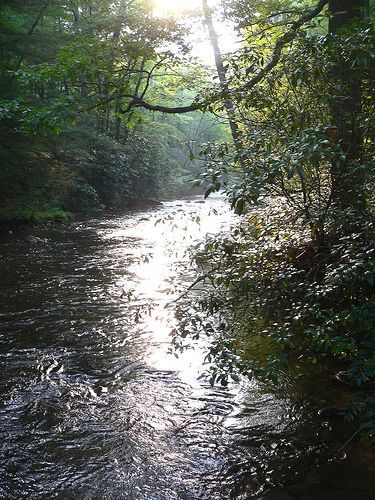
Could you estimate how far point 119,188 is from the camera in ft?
73.1

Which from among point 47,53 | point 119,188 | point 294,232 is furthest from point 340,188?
point 119,188

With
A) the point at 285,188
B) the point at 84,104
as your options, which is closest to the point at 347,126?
the point at 285,188

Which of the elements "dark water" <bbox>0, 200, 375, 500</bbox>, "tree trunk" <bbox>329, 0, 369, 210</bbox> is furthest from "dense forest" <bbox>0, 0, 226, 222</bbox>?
"dark water" <bbox>0, 200, 375, 500</bbox>

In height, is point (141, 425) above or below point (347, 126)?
below

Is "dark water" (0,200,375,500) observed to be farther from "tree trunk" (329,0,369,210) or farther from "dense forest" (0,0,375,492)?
"tree trunk" (329,0,369,210)

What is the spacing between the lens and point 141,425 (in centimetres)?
364

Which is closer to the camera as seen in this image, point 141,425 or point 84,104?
point 141,425

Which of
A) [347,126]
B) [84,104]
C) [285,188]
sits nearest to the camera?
[347,126]

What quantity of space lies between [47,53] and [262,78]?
1273cm

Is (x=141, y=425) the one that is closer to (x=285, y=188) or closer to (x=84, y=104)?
(x=285, y=188)

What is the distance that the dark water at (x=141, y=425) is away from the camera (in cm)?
290

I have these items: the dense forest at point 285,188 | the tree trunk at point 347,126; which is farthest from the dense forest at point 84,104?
the tree trunk at point 347,126

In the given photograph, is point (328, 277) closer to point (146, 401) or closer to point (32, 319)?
point (146, 401)

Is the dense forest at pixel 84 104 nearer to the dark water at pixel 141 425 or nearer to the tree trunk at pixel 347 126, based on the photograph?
the tree trunk at pixel 347 126
